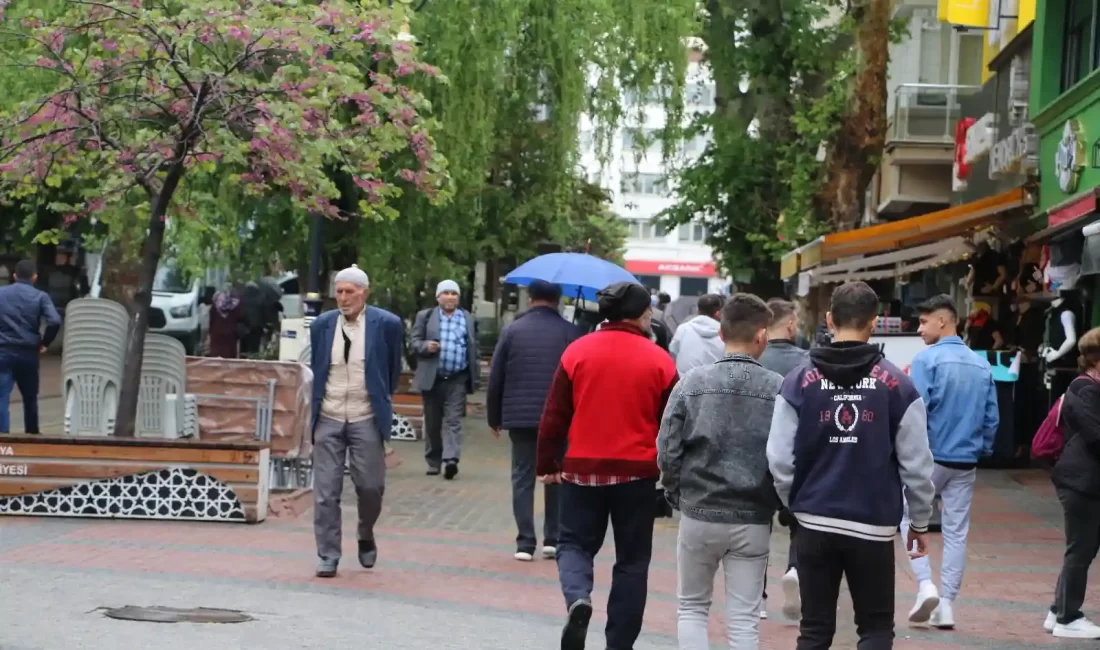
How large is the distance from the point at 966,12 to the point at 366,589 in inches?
587

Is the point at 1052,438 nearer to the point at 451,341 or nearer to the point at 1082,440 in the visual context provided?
the point at 1082,440

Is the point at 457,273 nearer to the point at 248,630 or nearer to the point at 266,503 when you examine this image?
the point at 266,503

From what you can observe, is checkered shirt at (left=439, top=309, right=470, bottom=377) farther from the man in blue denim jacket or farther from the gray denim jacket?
the gray denim jacket

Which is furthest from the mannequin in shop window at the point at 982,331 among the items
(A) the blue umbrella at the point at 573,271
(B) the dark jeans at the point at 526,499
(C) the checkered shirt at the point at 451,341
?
(B) the dark jeans at the point at 526,499

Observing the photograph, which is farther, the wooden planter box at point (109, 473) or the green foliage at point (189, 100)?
the green foliage at point (189, 100)

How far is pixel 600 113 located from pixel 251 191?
930cm

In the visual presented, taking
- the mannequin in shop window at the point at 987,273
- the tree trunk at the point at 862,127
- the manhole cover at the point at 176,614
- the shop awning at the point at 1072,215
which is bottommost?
the manhole cover at the point at 176,614

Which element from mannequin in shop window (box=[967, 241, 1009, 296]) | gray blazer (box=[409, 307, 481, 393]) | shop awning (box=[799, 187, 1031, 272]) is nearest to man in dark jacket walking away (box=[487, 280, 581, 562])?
gray blazer (box=[409, 307, 481, 393])

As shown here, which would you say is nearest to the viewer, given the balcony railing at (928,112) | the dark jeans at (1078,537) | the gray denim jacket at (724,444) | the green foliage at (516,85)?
the gray denim jacket at (724,444)

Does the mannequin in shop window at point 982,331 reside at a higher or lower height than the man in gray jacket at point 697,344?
higher

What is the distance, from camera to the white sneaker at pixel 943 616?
29.7 feet

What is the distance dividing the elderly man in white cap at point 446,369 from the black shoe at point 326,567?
6252 mm

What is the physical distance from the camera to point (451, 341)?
52.8 feet

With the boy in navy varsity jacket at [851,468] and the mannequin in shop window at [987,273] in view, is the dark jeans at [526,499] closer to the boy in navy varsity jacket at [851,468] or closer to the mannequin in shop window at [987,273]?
the boy in navy varsity jacket at [851,468]
